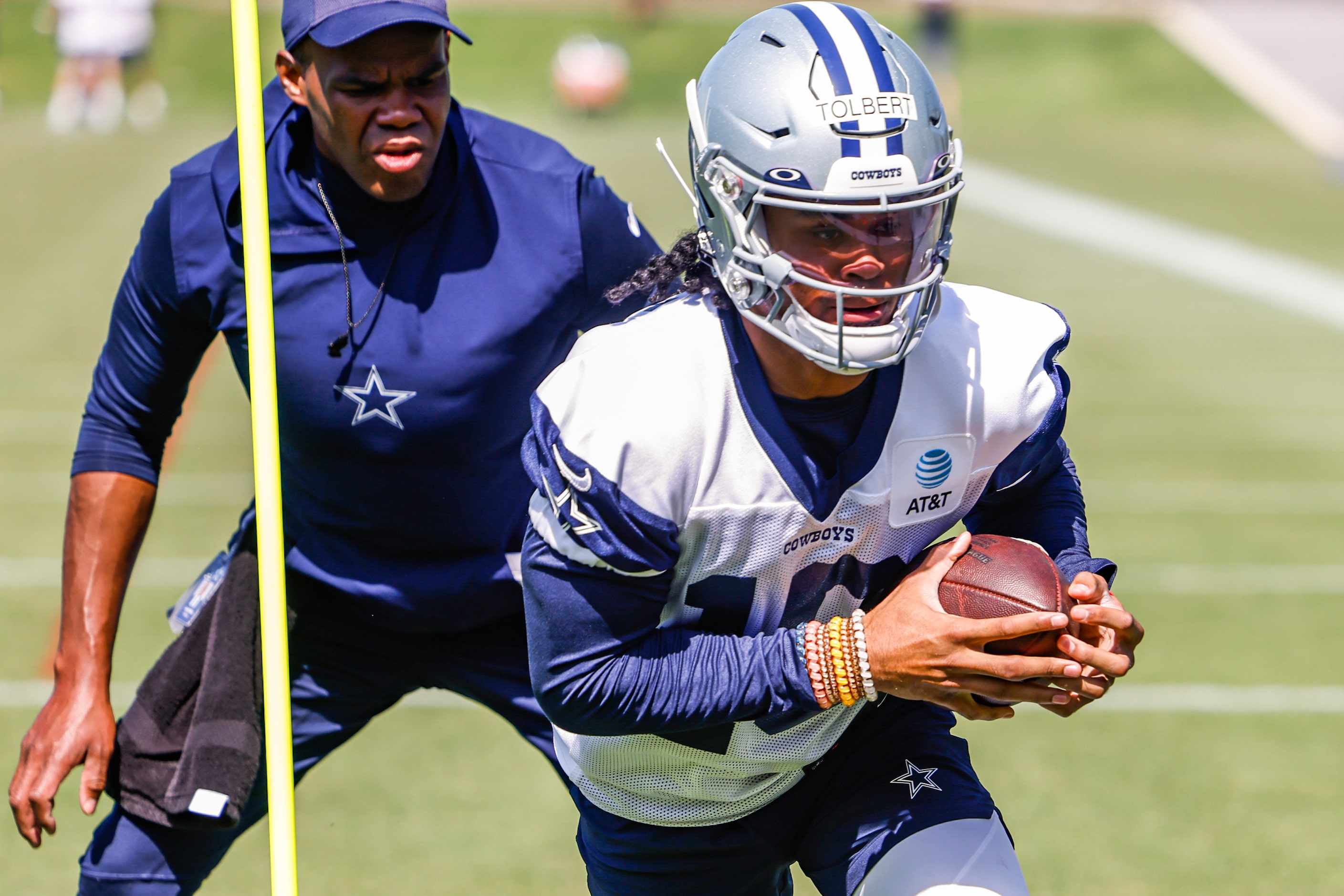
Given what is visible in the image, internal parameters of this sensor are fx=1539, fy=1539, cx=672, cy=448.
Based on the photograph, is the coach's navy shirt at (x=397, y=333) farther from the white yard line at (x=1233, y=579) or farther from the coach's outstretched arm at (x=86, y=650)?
the white yard line at (x=1233, y=579)

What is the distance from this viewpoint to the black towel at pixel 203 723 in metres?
2.86

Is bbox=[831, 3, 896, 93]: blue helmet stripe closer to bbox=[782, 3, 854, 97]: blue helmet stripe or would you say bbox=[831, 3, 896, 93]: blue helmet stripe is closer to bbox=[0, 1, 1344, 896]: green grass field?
bbox=[782, 3, 854, 97]: blue helmet stripe

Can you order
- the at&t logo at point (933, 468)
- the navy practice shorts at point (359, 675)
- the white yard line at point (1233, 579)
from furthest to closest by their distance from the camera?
1. the white yard line at point (1233, 579)
2. the navy practice shorts at point (359, 675)
3. the at&t logo at point (933, 468)

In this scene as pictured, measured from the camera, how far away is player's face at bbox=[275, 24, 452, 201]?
2.75 meters

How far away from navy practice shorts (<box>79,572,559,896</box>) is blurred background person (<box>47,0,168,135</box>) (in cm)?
1786

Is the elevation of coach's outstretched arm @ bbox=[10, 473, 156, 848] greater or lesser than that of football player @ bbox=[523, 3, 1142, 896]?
lesser

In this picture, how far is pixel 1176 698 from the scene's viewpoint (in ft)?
17.1

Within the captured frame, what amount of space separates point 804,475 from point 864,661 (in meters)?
0.28

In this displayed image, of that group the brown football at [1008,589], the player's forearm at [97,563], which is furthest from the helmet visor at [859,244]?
the player's forearm at [97,563]

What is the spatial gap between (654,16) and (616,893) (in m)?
25.5

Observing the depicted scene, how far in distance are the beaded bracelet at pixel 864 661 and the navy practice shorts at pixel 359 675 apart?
1.04 m

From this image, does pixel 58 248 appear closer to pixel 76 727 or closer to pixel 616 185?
pixel 616 185

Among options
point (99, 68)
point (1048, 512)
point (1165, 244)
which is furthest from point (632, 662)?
point (99, 68)

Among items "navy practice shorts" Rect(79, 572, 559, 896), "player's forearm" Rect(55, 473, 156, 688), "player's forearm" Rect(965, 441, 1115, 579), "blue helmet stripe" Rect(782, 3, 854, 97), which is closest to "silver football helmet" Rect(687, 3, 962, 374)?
"blue helmet stripe" Rect(782, 3, 854, 97)
